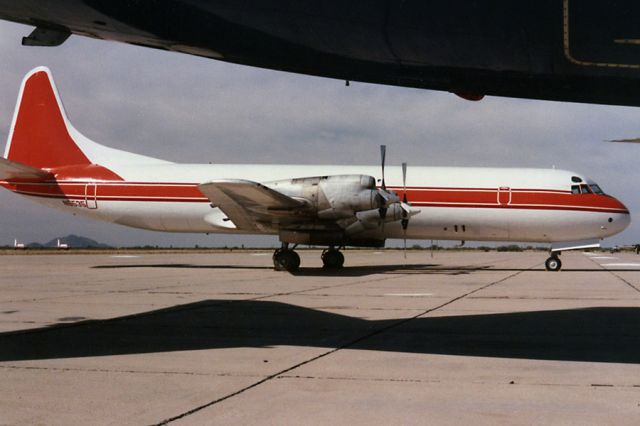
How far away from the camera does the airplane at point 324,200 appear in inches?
863

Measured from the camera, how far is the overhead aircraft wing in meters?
20.3

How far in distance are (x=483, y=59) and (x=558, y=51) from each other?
65 centimetres

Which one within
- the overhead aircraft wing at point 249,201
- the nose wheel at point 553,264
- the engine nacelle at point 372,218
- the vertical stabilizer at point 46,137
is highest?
the vertical stabilizer at point 46,137

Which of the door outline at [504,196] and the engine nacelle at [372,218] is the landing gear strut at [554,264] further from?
the engine nacelle at [372,218]

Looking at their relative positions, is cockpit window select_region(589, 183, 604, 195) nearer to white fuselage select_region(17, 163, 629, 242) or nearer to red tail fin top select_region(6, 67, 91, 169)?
white fuselage select_region(17, 163, 629, 242)

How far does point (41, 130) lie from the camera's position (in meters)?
28.8

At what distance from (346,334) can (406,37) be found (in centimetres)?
424

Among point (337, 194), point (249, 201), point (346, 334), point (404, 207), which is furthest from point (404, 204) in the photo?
point (346, 334)

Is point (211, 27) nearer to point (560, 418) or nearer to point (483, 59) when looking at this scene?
point (483, 59)

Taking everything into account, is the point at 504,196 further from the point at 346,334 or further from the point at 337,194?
the point at 346,334

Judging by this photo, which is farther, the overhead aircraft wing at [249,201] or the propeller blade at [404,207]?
the propeller blade at [404,207]

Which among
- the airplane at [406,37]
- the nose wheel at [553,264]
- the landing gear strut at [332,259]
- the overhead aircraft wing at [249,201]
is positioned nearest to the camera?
the airplane at [406,37]

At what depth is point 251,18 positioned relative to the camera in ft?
20.4

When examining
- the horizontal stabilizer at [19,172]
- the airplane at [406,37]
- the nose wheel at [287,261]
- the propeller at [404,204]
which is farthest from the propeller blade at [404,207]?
the airplane at [406,37]
